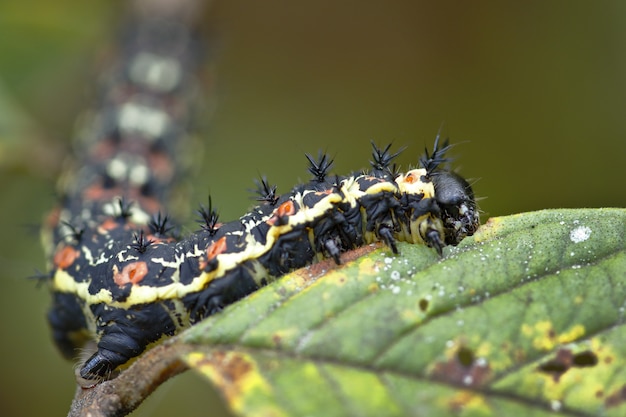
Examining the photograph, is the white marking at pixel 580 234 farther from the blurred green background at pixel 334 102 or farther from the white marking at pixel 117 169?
the white marking at pixel 117 169

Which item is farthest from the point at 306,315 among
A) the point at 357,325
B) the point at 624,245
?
the point at 624,245

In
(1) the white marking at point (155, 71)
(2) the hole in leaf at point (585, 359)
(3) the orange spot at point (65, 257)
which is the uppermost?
(1) the white marking at point (155, 71)

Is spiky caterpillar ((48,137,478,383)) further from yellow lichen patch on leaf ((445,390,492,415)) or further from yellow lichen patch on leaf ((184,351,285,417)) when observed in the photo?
yellow lichen patch on leaf ((445,390,492,415))

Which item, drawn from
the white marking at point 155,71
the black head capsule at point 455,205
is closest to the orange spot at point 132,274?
the black head capsule at point 455,205

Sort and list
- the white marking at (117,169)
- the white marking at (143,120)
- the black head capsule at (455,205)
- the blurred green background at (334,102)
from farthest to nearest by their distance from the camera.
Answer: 1. the blurred green background at (334,102)
2. the white marking at (143,120)
3. the white marking at (117,169)
4. the black head capsule at (455,205)

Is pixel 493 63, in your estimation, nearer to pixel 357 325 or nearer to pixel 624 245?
pixel 624 245

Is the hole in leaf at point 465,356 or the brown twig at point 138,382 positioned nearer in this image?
the hole in leaf at point 465,356

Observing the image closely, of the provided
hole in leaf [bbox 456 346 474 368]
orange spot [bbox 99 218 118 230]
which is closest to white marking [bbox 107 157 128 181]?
orange spot [bbox 99 218 118 230]
